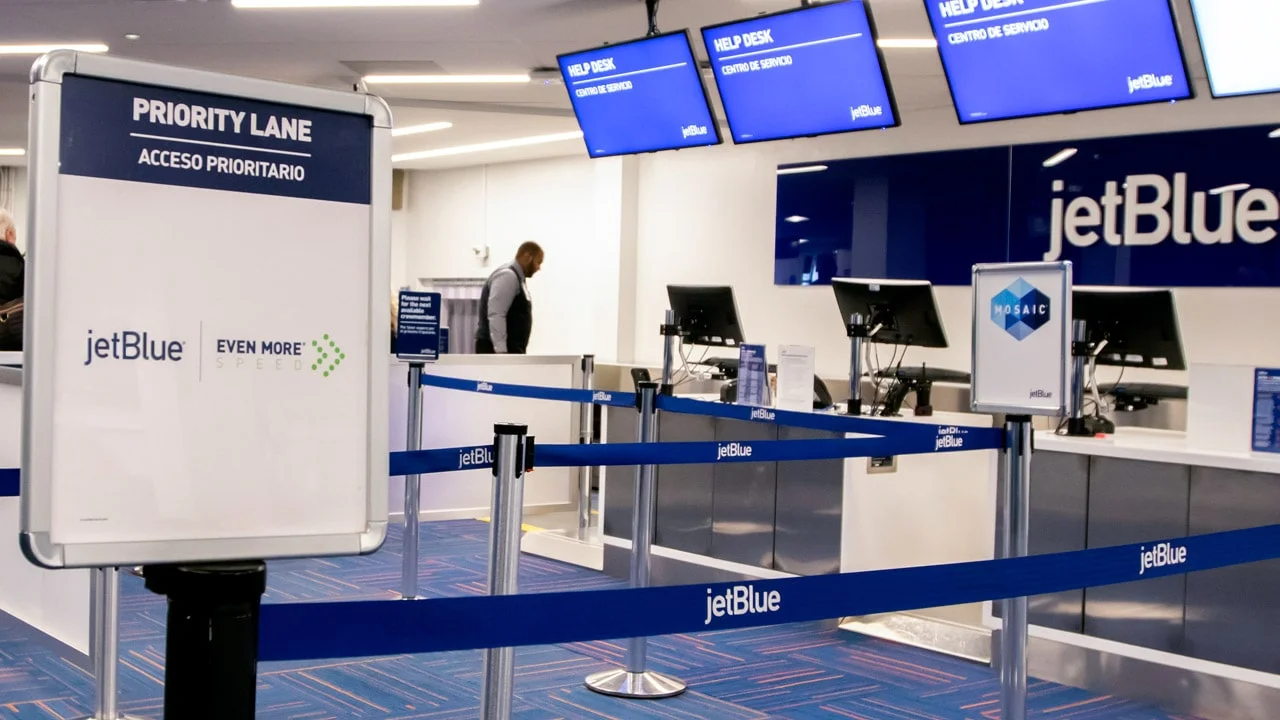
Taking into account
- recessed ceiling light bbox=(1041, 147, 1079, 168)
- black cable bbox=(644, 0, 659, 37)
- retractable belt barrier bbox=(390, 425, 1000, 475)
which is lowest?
retractable belt barrier bbox=(390, 425, 1000, 475)

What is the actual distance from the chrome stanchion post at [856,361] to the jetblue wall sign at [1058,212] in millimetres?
2624

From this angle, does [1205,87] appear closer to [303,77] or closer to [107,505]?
[303,77]

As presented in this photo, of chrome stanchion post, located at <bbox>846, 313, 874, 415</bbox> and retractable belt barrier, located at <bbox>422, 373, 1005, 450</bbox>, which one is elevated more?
chrome stanchion post, located at <bbox>846, 313, 874, 415</bbox>

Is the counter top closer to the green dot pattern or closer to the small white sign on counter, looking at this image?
the small white sign on counter

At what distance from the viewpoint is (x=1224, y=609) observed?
4.15m

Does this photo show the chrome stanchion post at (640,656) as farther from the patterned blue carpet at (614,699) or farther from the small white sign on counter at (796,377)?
the small white sign on counter at (796,377)

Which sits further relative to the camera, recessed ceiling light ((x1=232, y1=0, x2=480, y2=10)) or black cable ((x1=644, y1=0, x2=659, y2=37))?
recessed ceiling light ((x1=232, y1=0, x2=480, y2=10))

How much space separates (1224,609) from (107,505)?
3.87m

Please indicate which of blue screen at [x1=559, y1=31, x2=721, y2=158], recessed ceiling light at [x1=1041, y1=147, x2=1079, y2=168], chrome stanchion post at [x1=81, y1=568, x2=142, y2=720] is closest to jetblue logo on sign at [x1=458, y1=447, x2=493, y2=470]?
chrome stanchion post at [x1=81, y1=568, x2=142, y2=720]

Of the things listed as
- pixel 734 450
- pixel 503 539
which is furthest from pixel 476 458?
pixel 734 450

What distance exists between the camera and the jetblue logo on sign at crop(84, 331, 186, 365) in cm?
114

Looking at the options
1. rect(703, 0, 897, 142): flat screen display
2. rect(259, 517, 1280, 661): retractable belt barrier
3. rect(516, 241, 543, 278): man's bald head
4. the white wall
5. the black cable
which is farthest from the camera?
the white wall

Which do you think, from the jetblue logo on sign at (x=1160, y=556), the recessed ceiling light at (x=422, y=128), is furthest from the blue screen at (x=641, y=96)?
the recessed ceiling light at (x=422, y=128)

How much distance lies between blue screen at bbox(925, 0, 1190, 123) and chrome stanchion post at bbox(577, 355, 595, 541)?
2.61 metres
